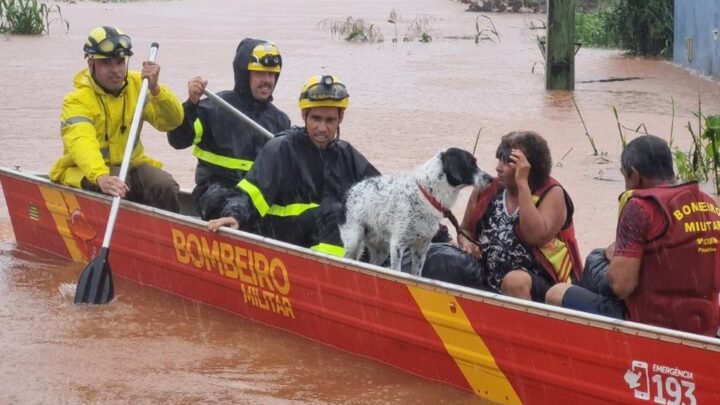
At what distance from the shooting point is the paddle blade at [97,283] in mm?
7660

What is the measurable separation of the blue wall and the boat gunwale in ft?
37.3

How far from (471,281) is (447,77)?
44.1 feet

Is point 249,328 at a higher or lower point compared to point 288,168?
lower

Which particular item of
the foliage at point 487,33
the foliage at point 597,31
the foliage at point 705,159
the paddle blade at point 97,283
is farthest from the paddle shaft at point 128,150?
the foliage at point 487,33

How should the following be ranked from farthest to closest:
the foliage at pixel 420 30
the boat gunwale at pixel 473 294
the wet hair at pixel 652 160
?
the foliage at pixel 420 30 → the wet hair at pixel 652 160 → the boat gunwale at pixel 473 294

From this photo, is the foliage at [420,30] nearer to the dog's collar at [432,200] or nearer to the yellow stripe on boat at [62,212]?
the yellow stripe on boat at [62,212]

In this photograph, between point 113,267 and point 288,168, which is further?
point 113,267

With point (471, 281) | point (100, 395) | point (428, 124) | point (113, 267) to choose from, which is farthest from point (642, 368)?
point (428, 124)

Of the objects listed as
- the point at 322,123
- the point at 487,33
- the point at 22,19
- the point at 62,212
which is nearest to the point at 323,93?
the point at 322,123

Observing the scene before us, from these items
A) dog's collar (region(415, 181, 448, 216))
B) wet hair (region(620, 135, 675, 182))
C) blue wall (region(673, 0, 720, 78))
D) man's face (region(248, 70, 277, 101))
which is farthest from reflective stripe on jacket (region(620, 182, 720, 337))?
blue wall (region(673, 0, 720, 78))

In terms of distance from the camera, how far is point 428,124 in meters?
15.1

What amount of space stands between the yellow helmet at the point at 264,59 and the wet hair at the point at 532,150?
2108 millimetres

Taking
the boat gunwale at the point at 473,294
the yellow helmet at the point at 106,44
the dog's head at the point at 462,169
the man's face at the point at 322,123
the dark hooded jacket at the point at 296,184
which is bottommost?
the boat gunwale at the point at 473,294

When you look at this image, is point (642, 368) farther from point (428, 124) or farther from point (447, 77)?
point (447, 77)
